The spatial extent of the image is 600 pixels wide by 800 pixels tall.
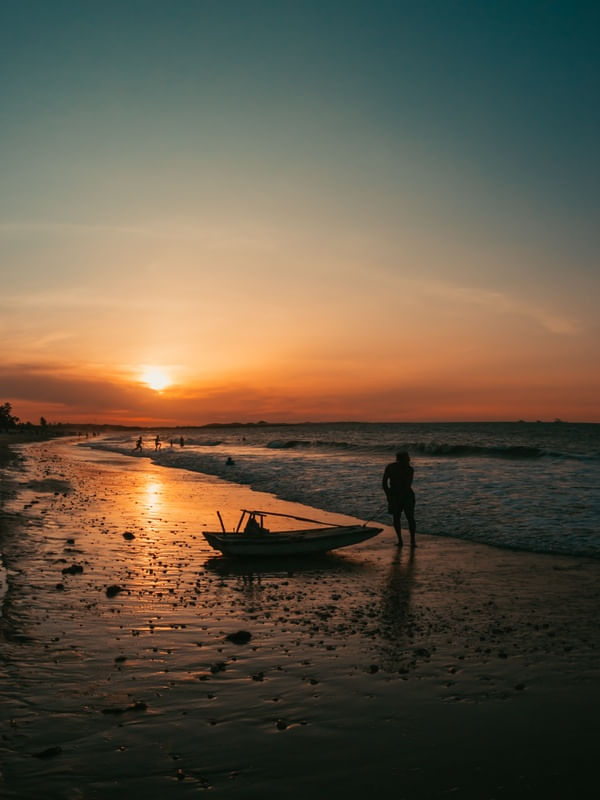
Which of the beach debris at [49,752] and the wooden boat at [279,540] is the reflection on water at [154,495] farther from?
the beach debris at [49,752]

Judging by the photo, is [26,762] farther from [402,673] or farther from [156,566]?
[156,566]

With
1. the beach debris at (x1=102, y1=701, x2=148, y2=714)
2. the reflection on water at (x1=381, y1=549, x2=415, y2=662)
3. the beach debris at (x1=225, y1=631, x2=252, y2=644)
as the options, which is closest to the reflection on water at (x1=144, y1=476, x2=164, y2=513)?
the reflection on water at (x1=381, y1=549, x2=415, y2=662)

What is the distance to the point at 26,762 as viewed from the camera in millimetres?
5652

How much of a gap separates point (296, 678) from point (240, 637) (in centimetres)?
166

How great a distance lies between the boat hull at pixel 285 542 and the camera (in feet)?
50.4

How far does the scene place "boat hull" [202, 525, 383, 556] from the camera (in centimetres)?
1537

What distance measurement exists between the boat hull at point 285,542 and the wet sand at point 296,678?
384mm

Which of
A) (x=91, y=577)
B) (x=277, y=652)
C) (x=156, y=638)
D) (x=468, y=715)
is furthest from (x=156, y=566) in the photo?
(x=468, y=715)

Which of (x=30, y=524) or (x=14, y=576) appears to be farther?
(x=30, y=524)

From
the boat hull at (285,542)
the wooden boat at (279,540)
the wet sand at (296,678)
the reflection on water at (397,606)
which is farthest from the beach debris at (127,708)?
the boat hull at (285,542)

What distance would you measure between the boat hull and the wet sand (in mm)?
384

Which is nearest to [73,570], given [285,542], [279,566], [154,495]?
[279,566]

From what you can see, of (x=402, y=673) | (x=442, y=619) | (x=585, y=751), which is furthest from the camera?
(x=442, y=619)

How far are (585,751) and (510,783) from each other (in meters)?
1.09
